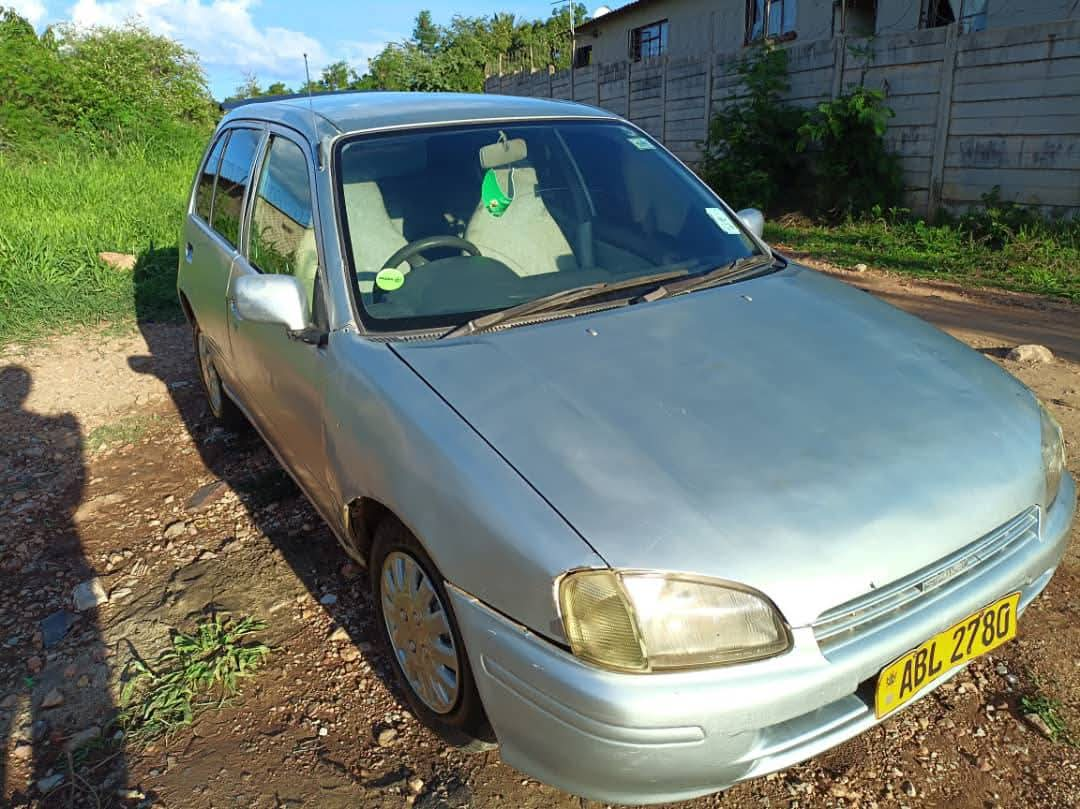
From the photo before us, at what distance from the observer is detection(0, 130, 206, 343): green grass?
22.6 feet

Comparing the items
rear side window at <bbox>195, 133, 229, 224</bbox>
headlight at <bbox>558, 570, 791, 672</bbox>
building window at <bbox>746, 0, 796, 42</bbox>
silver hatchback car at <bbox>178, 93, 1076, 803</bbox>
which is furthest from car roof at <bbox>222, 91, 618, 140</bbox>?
building window at <bbox>746, 0, 796, 42</bbox>

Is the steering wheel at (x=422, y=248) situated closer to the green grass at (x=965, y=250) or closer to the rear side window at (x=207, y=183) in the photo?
the rear side window at (x=207, y=183)

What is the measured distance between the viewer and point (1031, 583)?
79.1 inches

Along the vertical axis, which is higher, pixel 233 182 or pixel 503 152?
pixel 503 152

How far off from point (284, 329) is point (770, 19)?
1620 centimetres

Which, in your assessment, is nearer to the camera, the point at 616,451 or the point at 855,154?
the point at 616,451

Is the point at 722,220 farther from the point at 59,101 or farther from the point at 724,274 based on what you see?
the point at 59,101

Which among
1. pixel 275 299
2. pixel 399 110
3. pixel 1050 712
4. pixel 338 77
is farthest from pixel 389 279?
pixel 338 77

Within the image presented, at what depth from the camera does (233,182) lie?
3.76 metres

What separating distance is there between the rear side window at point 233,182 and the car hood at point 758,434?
5.72 ft

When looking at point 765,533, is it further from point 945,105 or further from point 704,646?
point 945,105

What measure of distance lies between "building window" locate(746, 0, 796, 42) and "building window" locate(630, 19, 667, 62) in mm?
3341

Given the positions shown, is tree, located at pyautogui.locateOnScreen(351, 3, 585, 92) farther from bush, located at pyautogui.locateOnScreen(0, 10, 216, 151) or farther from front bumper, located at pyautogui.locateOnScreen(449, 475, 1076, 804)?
front bumper, located at pyautogui.locateOnScreen(449, 475, 1076, 804)

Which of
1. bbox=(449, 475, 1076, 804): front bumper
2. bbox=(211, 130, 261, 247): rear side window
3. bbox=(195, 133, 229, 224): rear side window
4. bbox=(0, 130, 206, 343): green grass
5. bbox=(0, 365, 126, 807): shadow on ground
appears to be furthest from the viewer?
bbox=(0, 130, 206, 343): green grass
